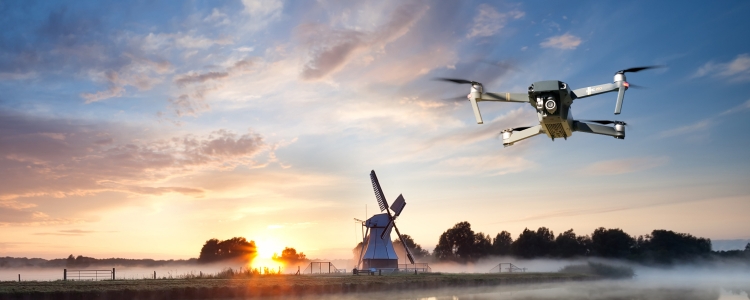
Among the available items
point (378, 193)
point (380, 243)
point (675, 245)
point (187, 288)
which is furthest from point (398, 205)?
point (675, 245)

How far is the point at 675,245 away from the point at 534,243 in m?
32.2

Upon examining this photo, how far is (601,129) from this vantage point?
27031 millimetres

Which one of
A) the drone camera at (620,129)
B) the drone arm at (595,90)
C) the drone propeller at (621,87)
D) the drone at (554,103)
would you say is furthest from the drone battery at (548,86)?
the drone camera at (620,129)

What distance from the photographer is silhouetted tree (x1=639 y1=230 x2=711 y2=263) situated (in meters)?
139

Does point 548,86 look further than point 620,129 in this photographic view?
No

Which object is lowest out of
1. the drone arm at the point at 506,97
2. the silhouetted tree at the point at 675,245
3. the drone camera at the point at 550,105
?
the silhouetted tree at the point at 675,245

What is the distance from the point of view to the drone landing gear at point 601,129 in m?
26.6

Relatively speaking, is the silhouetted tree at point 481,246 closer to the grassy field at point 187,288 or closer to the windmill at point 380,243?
the windmill at point 380,243

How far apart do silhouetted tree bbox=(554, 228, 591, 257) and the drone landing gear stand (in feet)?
413

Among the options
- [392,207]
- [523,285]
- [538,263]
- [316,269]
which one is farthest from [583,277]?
[538,263]

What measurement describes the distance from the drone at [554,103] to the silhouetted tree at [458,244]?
136 metres

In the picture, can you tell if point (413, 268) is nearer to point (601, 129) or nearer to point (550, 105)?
point (601, 129)

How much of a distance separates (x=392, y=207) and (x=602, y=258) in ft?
226

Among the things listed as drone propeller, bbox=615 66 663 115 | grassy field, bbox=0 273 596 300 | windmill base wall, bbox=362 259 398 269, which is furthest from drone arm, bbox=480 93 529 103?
windmill base wall, bbox=362 259 398 269
